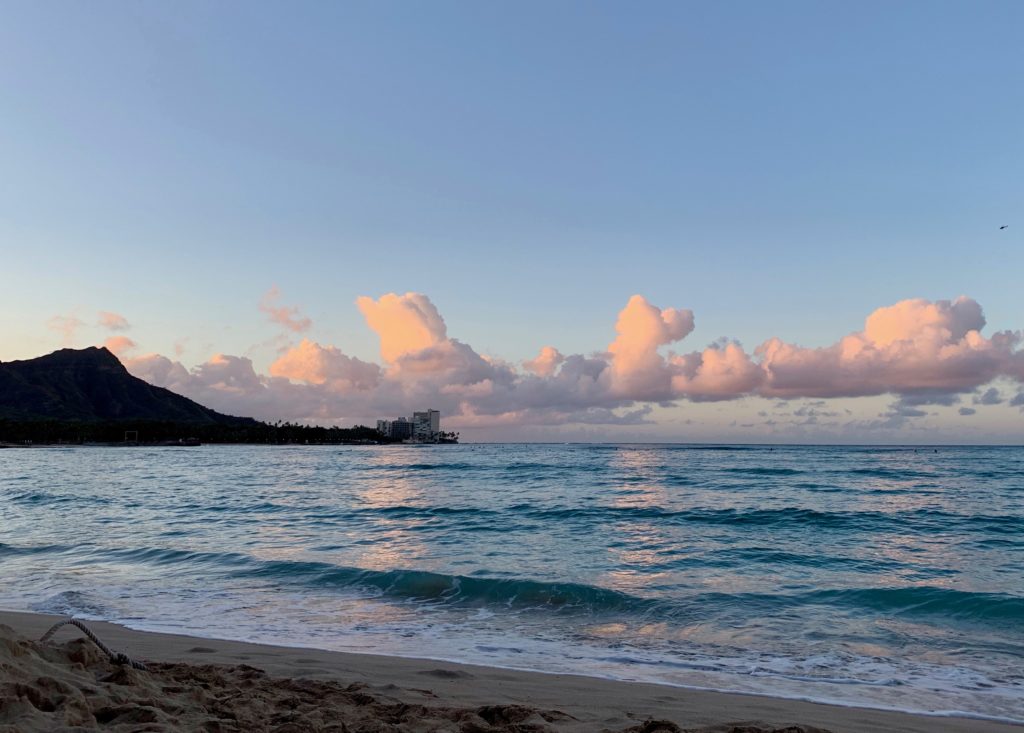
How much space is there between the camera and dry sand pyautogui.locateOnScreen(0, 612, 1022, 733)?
514 centimetres

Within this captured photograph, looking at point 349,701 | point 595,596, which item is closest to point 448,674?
point 349,701

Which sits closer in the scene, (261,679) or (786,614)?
(261,679)

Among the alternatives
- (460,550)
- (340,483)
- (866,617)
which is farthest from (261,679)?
(340,483)

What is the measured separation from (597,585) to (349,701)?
8.24 metres

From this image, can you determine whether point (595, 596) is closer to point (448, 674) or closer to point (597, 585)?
point (597, 585)

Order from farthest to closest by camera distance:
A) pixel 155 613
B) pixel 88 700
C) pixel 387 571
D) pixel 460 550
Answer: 1. pixel 460 550
2. pixel 387 571
3. pixel 155 613
4. pixel 88 700

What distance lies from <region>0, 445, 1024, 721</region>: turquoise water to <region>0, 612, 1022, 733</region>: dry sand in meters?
0.90

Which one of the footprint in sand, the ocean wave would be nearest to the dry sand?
the footprint in sand

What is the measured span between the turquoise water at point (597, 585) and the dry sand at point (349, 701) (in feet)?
2.95

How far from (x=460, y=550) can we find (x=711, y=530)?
906 centimetres

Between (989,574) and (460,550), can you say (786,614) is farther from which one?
(460,550)

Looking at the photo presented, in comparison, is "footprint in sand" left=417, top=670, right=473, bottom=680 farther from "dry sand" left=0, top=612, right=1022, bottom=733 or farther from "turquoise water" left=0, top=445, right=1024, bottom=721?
"turquoise water" left=0, top=445, right=1024, bottom=721

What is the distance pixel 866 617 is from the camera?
11.5 metres

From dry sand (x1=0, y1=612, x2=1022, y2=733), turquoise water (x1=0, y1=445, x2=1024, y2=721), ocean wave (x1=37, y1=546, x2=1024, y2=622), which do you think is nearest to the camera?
dry sand (x1=0, y1=612, x2=1022, y2=733)
